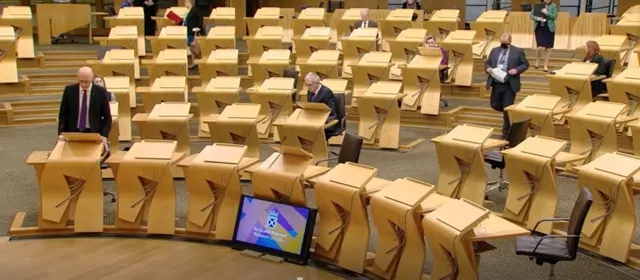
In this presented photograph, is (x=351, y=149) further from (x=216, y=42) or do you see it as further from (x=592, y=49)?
(x=216, y=42)

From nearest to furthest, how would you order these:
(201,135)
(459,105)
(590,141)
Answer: (590,141) < (201,135) < (459,105)

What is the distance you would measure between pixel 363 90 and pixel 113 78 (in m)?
2.90

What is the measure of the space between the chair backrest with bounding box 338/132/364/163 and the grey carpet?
0.70m

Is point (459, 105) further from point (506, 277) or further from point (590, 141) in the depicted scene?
point (506, 277)

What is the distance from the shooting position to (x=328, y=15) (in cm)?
1342

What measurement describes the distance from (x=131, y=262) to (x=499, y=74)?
4.51m

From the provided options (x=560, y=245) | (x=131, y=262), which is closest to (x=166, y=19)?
(x=131, y=262)

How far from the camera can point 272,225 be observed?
5.52 meters

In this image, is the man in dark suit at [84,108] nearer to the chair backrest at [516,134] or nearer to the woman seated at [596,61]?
the chair backrest at [516,134]

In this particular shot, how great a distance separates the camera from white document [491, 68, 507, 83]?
826cm

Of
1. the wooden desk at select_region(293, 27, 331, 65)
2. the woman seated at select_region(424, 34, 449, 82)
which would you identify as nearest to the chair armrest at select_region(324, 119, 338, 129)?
the woman seated at select_region(424, 34, 449, 82)

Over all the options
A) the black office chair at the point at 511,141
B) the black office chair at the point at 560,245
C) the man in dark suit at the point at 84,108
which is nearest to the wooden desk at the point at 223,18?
the man in dark suit at the point at 84,108

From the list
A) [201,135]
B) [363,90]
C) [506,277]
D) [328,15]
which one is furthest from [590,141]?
[328,15]

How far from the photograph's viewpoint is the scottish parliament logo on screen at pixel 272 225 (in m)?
5.42
